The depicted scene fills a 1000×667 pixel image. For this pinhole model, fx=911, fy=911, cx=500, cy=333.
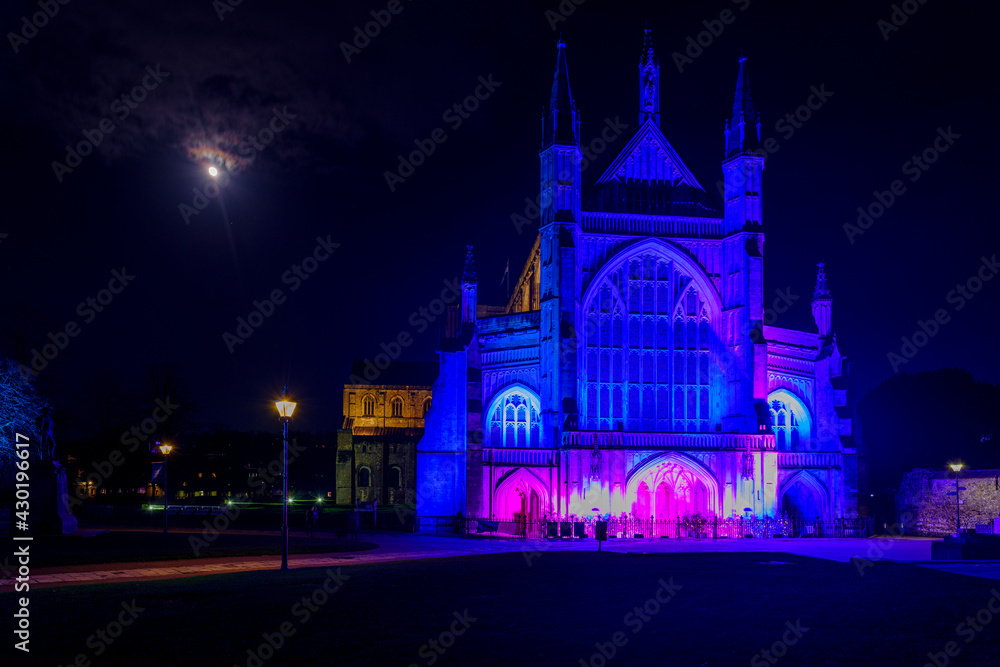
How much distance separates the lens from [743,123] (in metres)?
48.9

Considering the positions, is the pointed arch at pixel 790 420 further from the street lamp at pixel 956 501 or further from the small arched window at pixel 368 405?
the small arched window at pixel 368 405

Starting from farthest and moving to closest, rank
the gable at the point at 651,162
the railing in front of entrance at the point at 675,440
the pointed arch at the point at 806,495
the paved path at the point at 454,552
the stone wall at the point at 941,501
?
the gable at the point at 651,162 < the pointed arch at the point at 806,495 < the stone wall at the point at 941,501 < the railing in front of entrance at the point at 675,440 < the paved path at the point at 454,552

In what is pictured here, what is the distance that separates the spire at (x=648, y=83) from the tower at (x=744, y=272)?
4.41m

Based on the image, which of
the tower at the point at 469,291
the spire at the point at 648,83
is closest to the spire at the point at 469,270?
the tower at the point at 469,291

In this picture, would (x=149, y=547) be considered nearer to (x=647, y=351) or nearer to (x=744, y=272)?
(x=647, y=351)

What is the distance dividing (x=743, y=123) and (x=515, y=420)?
20082 millimetres

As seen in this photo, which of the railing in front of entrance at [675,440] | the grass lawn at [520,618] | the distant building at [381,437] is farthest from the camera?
the distant building at [381,437]

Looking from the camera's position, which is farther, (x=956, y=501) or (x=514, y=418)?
(x=514, y=418)

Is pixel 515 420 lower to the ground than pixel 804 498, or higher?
higher

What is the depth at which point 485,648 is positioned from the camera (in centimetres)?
1278

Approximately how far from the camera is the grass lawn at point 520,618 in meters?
12.4

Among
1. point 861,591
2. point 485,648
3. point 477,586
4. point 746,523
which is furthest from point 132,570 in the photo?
point 746,523

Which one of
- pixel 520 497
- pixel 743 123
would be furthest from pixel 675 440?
pixel 743 123

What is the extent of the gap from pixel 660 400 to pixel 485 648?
1415 inches
